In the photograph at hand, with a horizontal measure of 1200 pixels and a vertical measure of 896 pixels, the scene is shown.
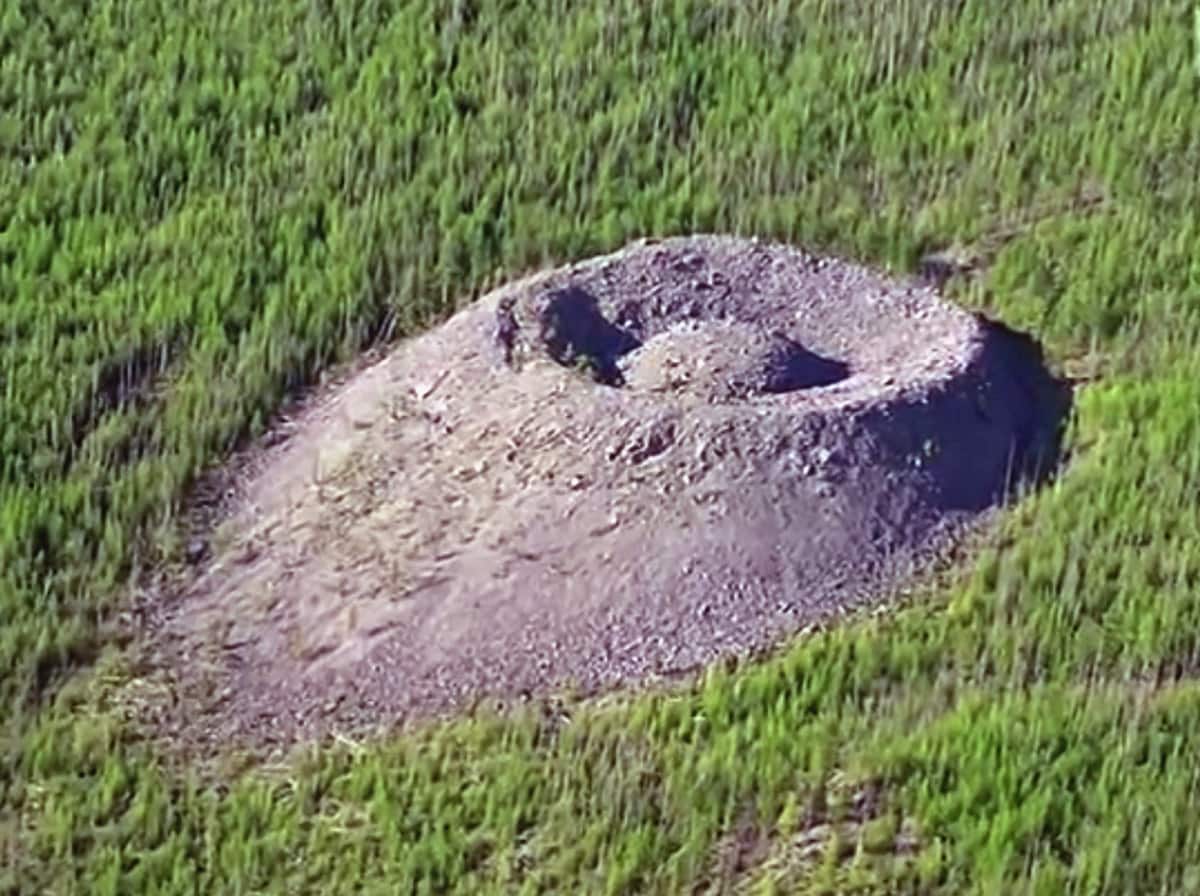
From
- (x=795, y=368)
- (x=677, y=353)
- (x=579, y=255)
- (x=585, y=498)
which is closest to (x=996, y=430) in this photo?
(x=795, y=368)

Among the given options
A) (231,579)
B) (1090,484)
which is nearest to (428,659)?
(231,579)

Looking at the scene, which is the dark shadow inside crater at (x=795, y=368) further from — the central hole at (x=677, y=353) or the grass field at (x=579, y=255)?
the grass field at (x=579, y=255)

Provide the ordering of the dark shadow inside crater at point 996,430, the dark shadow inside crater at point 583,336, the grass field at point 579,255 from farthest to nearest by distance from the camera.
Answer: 1. the dark shadow inside crater at point 583,336
2. the dark shadow inside crater at point 996,430
3. the grass field at point 579,255

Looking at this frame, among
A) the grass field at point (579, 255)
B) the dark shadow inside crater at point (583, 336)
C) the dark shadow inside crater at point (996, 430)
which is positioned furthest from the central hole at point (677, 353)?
the grass field at point (579, 255)

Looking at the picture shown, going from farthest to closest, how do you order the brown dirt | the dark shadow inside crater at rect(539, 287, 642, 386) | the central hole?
the dark shadow inside crater at rect(539, 287, 642, 386) → the central hole → the brown dirt

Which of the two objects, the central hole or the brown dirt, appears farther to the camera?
the central hole

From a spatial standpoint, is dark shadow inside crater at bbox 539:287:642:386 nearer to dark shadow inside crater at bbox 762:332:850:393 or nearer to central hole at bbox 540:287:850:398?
central hole at bbox 540:287:850:398

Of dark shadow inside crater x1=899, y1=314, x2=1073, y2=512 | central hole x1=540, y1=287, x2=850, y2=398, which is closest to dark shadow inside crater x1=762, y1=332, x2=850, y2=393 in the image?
central hole x1=540, y1=287, x2=850, y2=398
